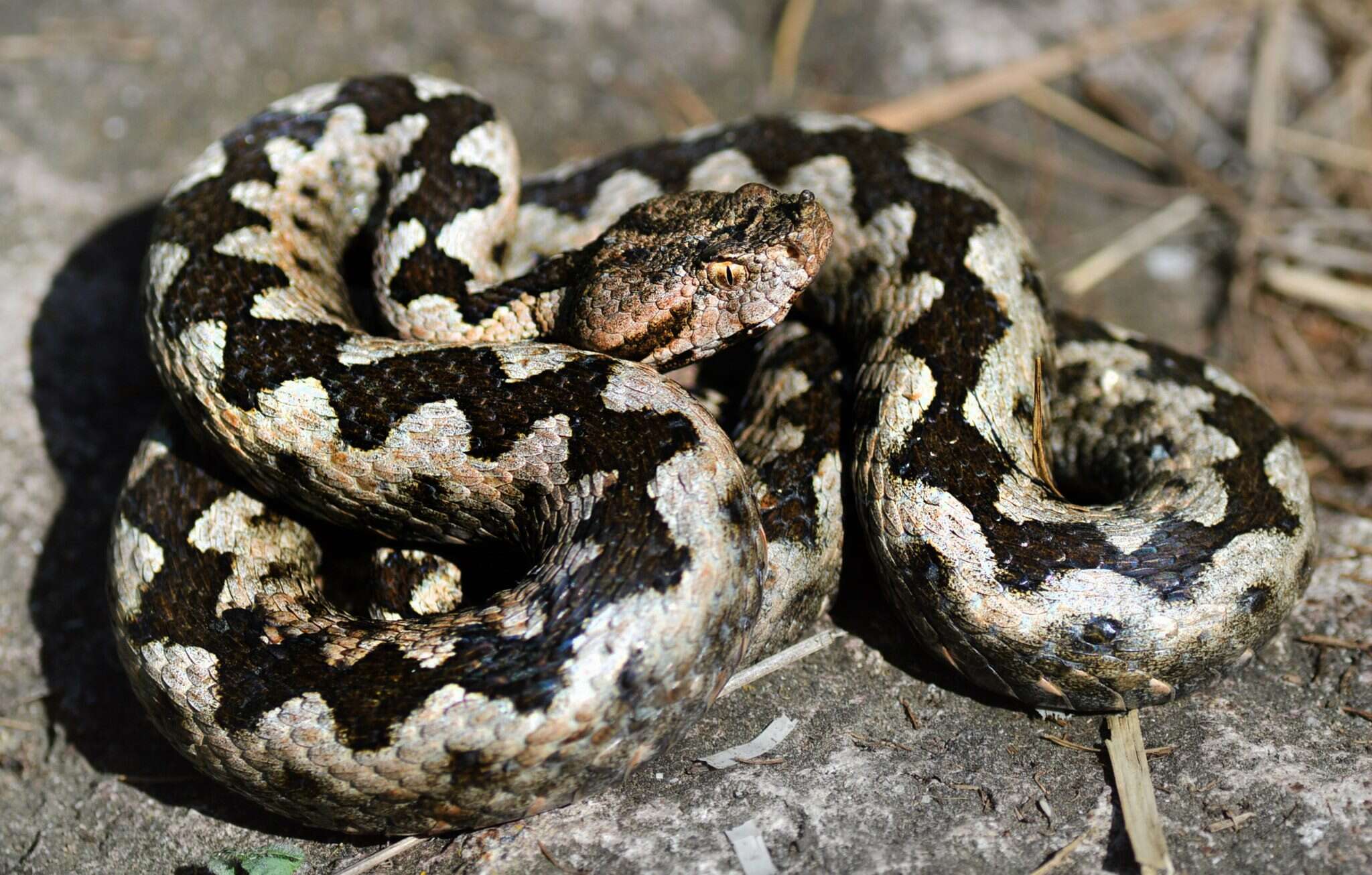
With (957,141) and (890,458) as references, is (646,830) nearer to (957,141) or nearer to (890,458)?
(890,458)

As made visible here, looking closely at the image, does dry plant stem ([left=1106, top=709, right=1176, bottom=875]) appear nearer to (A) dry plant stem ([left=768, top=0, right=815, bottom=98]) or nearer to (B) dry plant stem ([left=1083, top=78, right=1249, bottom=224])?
(B) dry plant stem ([left=1083, top=78, right=1249, bottom=224])

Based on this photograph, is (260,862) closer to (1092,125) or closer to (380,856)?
(380,856)

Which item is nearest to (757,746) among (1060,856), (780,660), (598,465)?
(780,660)

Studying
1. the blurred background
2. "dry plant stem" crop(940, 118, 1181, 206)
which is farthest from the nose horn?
"dry plant stem" crop(940, 118, 1181, 206)

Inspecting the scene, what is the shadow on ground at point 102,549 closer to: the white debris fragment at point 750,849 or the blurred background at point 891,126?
the blurred background at point 891,126

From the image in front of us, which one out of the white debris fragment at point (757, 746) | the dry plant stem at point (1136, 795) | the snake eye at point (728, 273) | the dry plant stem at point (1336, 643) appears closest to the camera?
the dry plant stem at point (1136, 795)

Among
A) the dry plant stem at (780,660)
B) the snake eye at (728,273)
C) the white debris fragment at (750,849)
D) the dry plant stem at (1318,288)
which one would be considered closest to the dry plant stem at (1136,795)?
the dry plant stem at (780,660)
